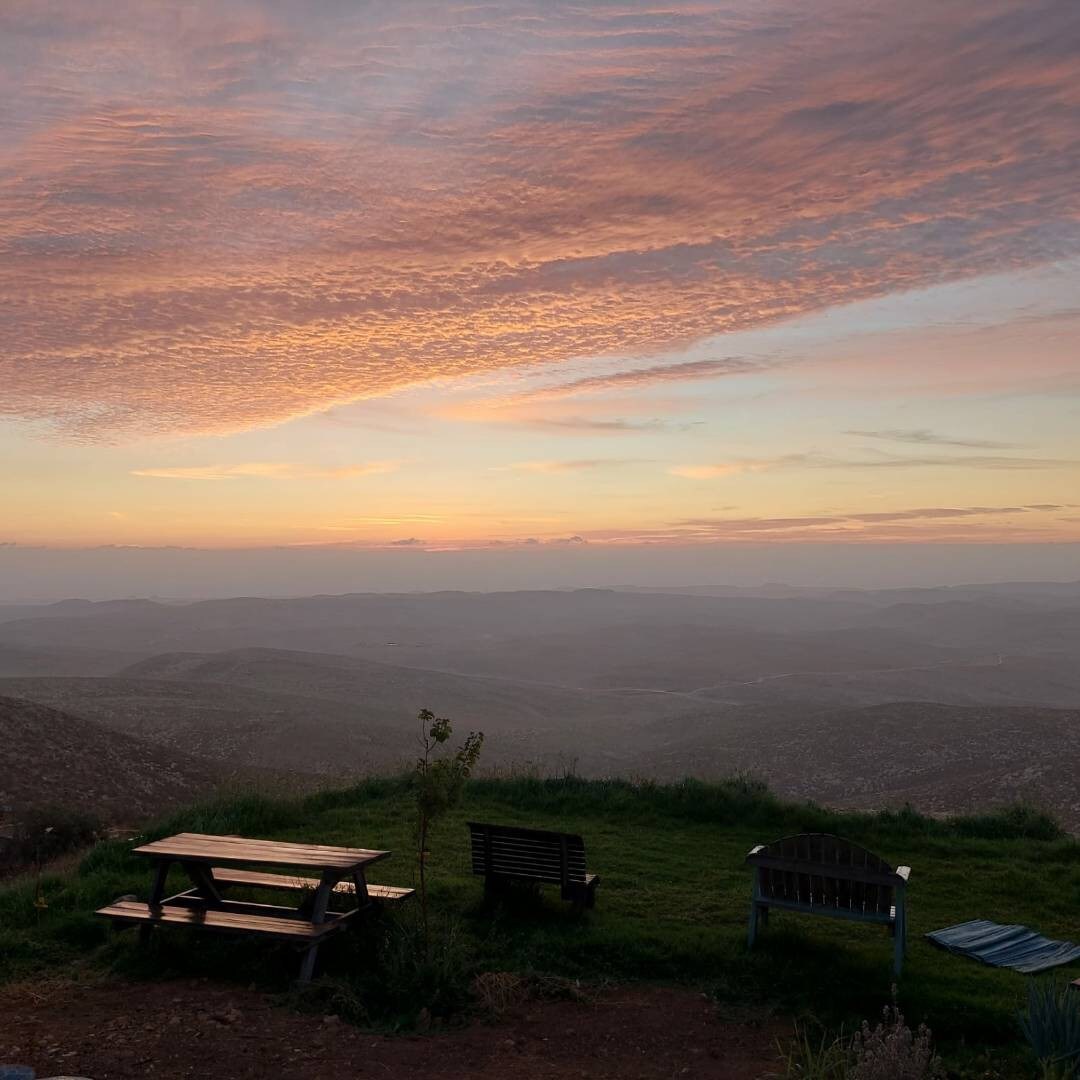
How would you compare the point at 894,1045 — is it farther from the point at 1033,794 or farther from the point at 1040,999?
the point at 1033,794

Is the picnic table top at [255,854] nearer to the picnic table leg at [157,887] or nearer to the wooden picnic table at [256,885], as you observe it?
the wooden picnic table at [256,885]

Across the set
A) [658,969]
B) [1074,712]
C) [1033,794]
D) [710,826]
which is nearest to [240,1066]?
[658,969]

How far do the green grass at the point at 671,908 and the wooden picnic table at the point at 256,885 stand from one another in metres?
0.26

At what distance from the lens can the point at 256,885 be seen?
9.05 metres

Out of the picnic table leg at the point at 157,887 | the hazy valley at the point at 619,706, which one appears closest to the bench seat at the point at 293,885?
the picnic table leg at the point at 157,887

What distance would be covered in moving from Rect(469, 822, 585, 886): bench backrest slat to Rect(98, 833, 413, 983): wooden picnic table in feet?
2.89

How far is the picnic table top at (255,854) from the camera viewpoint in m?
7.98

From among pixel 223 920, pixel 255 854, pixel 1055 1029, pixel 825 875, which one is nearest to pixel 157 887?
pixel 223 920

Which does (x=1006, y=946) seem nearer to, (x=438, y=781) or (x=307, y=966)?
(x=438, y=781)

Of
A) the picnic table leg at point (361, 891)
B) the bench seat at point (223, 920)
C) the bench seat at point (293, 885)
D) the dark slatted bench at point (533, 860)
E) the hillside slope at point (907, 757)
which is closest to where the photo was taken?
the bench seat at point (223, 920)

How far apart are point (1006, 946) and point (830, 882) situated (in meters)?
1.89

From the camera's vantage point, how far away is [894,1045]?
530 cm

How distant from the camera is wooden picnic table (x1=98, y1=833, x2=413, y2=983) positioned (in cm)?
793

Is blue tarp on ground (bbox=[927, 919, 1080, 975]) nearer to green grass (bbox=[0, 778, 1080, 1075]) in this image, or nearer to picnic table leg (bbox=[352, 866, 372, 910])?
green grass (bbox=[0, 778, 1080, 1075])
